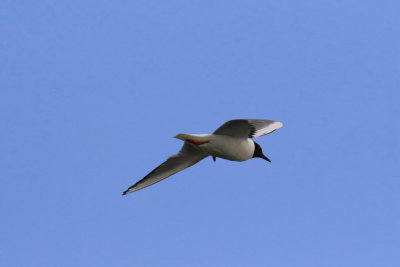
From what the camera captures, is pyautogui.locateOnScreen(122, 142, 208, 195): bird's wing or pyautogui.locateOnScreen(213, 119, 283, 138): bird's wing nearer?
pyautogui.locateOnScreen(213, 119, 283, 138): bird's wing

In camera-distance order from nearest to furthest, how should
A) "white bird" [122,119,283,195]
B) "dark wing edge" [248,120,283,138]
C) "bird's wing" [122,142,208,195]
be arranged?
"white bird" [122,119,283,195], "dark wing edge" [248,120,283,138], "bird's wing" [122,142,208,195]

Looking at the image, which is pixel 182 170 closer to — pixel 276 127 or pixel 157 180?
pixel 157 180

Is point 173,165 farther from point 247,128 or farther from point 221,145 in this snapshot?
point 247,128

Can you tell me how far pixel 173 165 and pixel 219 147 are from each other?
2.13m

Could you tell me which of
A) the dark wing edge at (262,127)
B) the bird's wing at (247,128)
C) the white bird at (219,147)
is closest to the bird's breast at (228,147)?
the white bird at (219,147)

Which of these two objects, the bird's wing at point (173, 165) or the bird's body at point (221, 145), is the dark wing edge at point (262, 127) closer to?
the bird's body at point (221, 145)

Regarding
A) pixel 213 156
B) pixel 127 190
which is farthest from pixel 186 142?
pixel 127 190

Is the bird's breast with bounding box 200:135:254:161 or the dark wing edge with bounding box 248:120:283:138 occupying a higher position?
the dark wing edge with bounding box 248:120:283:138

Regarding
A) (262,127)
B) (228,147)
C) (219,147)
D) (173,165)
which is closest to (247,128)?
(228,147)

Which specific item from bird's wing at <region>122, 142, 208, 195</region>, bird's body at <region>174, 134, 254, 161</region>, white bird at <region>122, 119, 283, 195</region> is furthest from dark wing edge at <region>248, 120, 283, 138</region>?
bird's wing at <region>122, 142, 208, 195</region>

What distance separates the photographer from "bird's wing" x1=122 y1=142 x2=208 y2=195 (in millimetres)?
20422

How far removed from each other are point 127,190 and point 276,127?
4.76 m

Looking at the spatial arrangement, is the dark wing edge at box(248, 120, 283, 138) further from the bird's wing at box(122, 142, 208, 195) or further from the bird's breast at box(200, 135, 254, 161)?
the bird's wing at box(122, 142, 208, 195)

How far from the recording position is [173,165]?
811 inches
